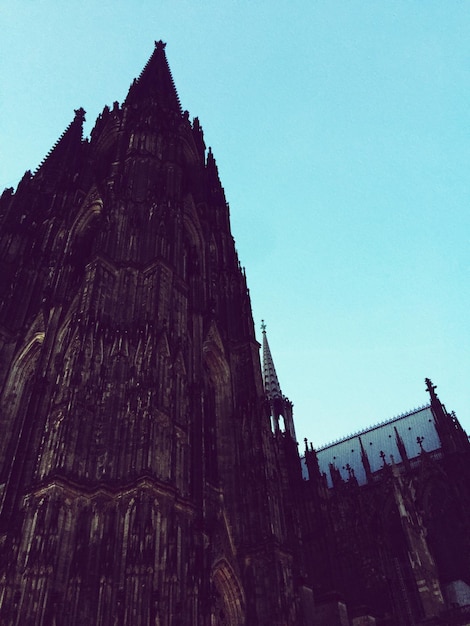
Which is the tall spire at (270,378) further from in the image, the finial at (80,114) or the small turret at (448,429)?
the finial at (80,114)

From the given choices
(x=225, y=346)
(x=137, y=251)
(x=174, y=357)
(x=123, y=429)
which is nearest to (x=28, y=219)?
(x=137, y=251)

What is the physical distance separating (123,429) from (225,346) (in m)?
8.64

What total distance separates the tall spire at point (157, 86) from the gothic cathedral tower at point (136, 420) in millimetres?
4025

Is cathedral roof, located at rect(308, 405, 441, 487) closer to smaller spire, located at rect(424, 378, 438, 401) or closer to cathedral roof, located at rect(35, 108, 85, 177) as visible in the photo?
smaller spire, located at rect(424, 378, 438, 401)

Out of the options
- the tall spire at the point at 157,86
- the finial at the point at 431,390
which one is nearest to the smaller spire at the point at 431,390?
the finial at the point at 431,390

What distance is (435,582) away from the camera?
73.5 feet

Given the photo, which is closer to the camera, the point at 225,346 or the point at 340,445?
the point at 225,346

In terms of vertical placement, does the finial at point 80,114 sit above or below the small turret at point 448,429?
above

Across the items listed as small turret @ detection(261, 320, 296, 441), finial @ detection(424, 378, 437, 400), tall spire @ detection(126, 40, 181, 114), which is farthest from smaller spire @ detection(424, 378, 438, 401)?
tall spire @ detection(126, 40, 181, 114)

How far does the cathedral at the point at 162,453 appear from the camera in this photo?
13156mm

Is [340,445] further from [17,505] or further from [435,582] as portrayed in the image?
[17,505]

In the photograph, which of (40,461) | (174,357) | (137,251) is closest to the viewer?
(40,461)

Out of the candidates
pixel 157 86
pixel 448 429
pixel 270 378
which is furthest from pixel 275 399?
pixel 157 86

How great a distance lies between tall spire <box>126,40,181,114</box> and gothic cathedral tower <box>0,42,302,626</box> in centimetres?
403
